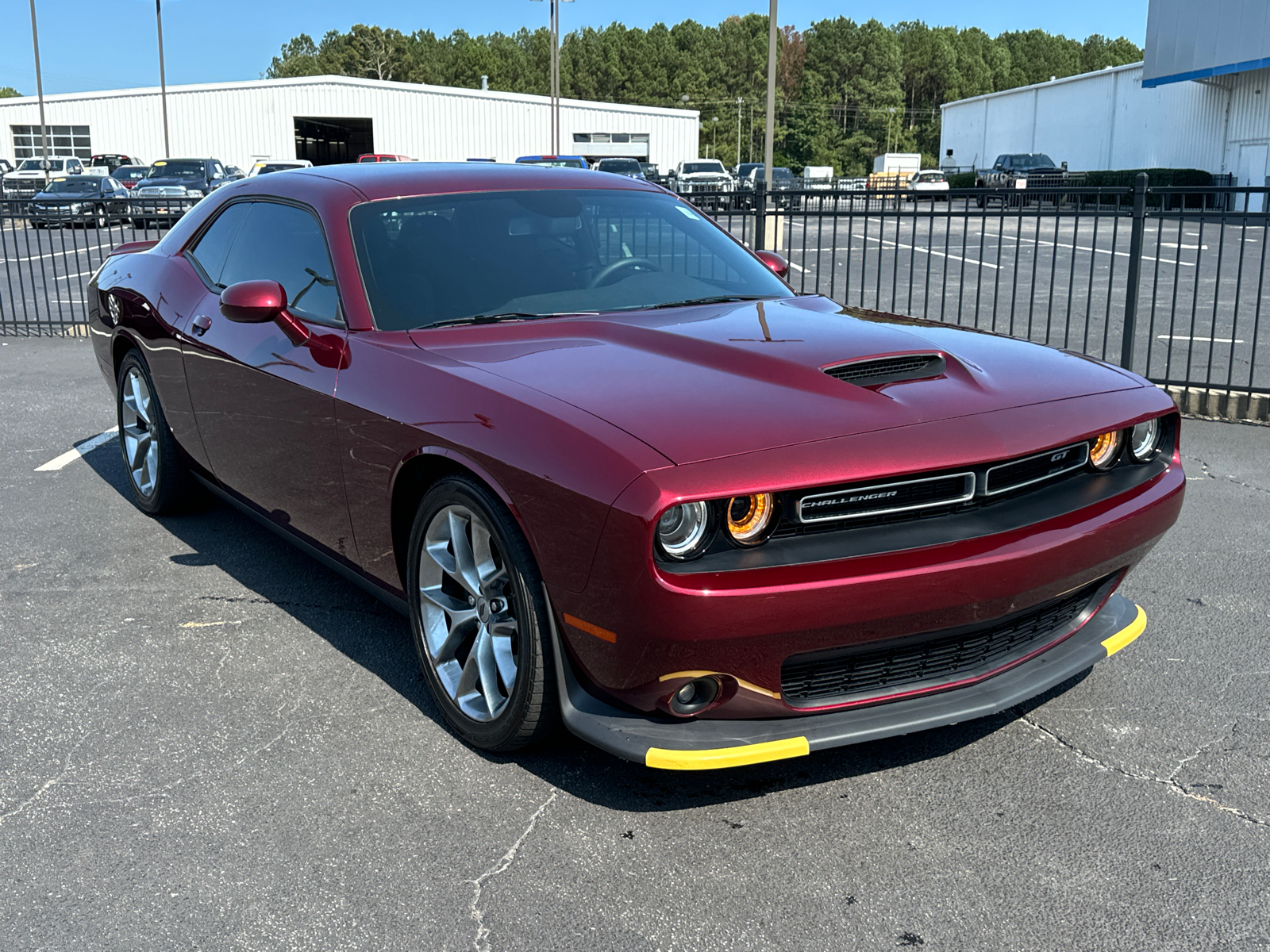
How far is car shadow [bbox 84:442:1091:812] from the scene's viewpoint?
3078mm

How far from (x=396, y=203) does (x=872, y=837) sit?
2.55 metres

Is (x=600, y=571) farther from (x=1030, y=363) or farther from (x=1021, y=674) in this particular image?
(x=1030, y=363)

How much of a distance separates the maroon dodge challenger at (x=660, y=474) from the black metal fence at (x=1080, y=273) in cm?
310

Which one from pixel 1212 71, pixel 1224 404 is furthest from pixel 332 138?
pixel 1224 404

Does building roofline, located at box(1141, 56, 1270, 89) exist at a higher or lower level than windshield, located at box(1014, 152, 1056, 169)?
higher

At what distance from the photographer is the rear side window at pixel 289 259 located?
3.87 meters

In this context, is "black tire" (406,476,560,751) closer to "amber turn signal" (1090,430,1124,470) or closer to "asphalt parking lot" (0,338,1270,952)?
"asphalt parking lot" (0,338,1270,952)

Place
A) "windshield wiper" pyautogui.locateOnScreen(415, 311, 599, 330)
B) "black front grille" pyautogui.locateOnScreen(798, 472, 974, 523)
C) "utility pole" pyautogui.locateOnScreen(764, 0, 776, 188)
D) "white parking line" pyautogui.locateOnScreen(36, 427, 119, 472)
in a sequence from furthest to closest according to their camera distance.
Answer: "utility pole" pyautogui.locateOnScreen(764, 0, 776, 188) → "white parking line" pyautogui.locateOnScreen(36, 427, 119, 472) → "windshield wiper" pyautogui.locateOnScreen(415, 311, 599, 330) → "black front grille" pyautogui.locateOnScreen(798, 472, 974, 523)

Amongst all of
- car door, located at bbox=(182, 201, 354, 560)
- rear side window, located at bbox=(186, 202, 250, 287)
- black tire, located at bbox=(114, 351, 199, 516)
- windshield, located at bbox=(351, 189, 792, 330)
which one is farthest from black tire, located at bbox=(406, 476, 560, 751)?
black tire, located at bbox=(114, 351, 199, 516)

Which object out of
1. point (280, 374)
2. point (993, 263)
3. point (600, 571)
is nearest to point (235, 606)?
point (280, 374)

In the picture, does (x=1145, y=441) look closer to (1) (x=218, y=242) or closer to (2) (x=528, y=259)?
(2) (x=528, y=259)

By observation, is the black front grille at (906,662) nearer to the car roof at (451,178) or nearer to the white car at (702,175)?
the car roof at (451,178)

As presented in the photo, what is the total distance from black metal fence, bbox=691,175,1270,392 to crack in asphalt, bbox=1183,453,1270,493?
777 millimetres

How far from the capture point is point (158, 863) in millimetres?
2715
